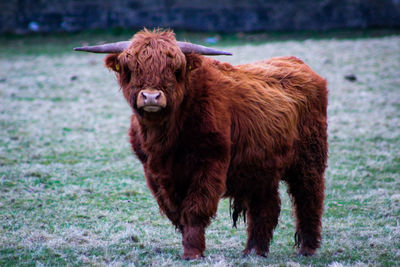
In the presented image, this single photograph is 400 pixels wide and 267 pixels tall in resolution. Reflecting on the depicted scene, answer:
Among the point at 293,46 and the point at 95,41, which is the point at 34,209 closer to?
the point at 293,46

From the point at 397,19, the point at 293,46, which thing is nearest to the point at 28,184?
the point at 293,46

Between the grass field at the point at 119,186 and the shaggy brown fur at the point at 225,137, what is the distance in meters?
0.38

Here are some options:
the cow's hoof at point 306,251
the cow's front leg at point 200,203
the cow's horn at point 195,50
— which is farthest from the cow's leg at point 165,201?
the cow's hoof at point 306,251

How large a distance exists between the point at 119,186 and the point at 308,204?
2928mm

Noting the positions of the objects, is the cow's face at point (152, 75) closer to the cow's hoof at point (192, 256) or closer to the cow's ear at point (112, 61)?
the cow's ear at point (112, 61)

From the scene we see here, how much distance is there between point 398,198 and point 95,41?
16.6 meters

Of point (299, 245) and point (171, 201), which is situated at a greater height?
point (171, 201)

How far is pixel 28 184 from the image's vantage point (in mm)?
6930

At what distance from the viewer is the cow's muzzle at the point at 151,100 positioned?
12.9ft

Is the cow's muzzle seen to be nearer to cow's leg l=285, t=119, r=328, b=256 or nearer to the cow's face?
the cow's face

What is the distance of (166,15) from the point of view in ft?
77.4

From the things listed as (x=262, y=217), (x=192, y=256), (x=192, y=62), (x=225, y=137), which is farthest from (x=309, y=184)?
(x=192, y=62)

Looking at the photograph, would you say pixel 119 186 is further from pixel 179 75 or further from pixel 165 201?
pixel 179 75

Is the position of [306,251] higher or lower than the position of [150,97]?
lower
